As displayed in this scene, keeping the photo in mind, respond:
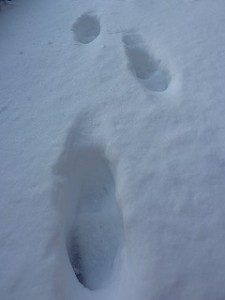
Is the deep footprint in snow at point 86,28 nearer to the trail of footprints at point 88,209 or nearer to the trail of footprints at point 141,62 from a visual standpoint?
the trail of footprints at point 141,62

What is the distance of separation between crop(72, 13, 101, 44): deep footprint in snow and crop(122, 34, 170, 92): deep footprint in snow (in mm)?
172

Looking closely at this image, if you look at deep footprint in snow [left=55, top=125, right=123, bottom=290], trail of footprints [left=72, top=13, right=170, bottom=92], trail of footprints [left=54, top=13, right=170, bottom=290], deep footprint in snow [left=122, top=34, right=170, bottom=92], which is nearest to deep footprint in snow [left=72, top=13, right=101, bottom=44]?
trail of footprints [left=72, top=13, right=170, bottom=92]

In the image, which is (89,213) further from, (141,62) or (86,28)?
(86,28)

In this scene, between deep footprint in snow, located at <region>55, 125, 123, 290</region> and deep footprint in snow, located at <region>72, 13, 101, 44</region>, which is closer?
deep footprint in snow, located at <region>55, 125, 123, 290</region>

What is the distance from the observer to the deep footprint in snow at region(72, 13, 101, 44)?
156 cm

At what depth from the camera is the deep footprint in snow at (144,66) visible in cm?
135

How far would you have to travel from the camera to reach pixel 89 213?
3.81 feet

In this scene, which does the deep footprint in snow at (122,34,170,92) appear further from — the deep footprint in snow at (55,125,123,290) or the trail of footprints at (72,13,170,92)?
the deep footprint in snow at (55,125,123,290)

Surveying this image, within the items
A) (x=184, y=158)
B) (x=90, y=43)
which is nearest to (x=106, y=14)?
(x=90, y=43)

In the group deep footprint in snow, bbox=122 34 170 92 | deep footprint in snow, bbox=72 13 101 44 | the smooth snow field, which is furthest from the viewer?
deep footprint in snow, bbox=72 13 101 44

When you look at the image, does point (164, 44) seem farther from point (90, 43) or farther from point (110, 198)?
point (110, 198)

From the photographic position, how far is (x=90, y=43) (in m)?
1.52

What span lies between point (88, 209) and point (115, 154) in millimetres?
212

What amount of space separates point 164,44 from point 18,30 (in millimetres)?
714
